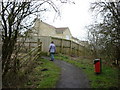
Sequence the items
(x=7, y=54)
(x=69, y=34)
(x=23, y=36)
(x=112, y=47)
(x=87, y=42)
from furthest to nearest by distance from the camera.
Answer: (x=69, y=34) < (x=87, y=42) < (x=112, y=47) < (x=23, y=36) < (x=7, y=54)

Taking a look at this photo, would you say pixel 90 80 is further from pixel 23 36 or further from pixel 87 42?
pixel 87 42

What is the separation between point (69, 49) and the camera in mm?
20031

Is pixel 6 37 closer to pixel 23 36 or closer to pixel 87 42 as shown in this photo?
pixel 23 36

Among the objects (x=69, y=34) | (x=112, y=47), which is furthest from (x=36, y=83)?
(x=69, y=34)

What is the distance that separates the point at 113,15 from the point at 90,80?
374 cm

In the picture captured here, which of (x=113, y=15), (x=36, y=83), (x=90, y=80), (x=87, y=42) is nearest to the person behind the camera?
(x=36, y=83)

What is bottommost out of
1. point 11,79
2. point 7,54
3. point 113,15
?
point 11,79

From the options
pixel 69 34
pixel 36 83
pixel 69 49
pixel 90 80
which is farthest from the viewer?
pixel 69 34

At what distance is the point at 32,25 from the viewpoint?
22.4ft

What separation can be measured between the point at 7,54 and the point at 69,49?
14.7 m

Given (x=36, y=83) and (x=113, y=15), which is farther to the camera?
(x=113, y=15)

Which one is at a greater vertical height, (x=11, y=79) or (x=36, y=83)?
(x=11, y=79)

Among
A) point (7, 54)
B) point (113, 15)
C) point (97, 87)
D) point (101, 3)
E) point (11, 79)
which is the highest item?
point (101, 3)

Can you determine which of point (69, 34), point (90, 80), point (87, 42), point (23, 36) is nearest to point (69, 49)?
point (87, 42)
